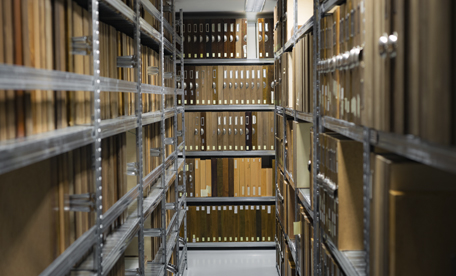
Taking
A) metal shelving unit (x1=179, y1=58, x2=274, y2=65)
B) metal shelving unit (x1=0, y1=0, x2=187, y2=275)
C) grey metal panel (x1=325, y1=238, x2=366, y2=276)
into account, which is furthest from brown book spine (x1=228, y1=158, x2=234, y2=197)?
grey metal panel (x1=325, y1=238, x2=366, y2=276)

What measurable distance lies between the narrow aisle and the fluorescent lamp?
245 centimetres

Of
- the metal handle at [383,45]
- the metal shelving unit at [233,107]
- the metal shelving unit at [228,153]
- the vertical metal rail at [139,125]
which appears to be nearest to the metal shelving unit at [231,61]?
the metal shelving unit at [233,107]

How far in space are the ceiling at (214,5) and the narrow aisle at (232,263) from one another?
2.47 metres

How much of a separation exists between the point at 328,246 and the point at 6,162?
4.09ft

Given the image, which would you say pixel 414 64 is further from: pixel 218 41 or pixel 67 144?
pixel 218 41

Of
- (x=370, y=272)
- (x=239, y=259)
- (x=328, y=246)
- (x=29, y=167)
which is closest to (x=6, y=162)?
(x=29, y=167)

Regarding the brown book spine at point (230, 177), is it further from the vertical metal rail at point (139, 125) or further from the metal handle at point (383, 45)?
the metal handle at point (383, 45)

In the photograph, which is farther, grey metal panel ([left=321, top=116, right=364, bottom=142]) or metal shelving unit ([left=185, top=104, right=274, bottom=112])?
metal shelving unit ([left=185, top=104, right=274, bottom=112])

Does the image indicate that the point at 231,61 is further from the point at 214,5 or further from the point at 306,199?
the point at 306,199

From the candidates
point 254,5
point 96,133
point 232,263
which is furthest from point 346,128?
point 232,263

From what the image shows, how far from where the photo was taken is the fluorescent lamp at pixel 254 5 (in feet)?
12.5

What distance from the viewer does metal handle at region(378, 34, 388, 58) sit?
0.97 m

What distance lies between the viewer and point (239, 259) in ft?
13.8

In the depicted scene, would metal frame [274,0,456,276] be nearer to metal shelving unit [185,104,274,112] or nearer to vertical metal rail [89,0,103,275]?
vertical metal rail [89,0,103,275]
